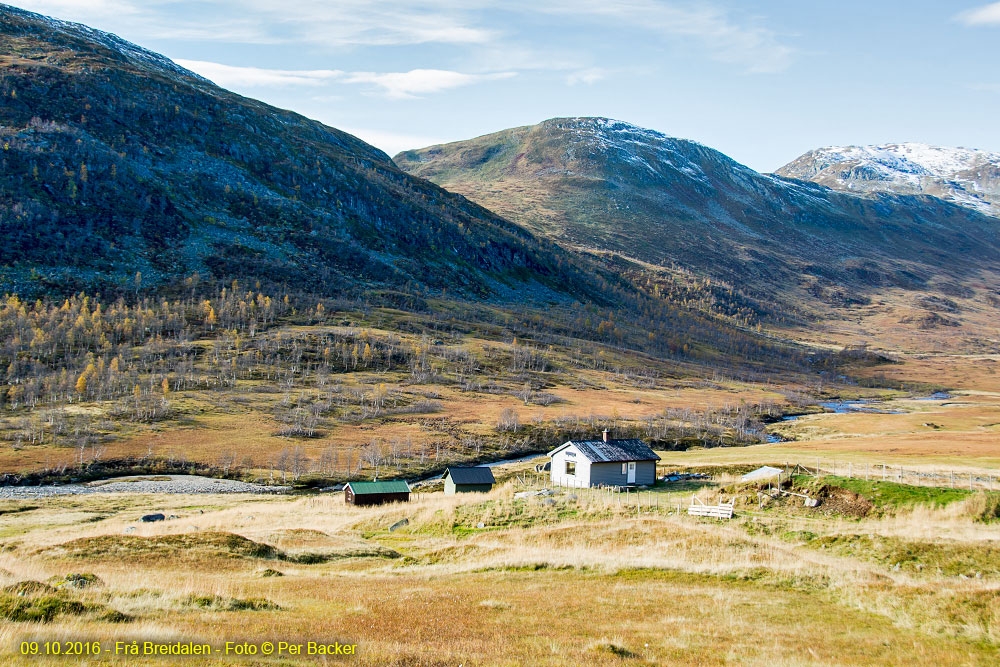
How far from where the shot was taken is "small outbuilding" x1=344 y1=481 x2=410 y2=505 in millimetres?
66000

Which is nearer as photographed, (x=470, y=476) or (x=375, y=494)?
(x=375, y=494)

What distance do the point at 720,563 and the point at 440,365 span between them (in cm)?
14540

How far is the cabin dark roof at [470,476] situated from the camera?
225 ft

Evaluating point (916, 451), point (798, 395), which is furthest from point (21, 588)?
point (798, 395)

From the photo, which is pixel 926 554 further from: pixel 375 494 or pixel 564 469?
pixel 375 494

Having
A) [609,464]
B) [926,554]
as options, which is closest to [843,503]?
[926,554]

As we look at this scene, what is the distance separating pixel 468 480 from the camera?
68.6 metres

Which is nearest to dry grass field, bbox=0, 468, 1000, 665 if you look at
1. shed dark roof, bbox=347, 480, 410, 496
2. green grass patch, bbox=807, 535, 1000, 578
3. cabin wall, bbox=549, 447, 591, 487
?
green grass patch, bbox=807, 535, 1000, 578

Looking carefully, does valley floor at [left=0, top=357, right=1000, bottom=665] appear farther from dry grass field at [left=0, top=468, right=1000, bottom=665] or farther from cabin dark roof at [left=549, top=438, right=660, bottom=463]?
cabin dark roof at [left=549, top=438, right=660, bottom=463]

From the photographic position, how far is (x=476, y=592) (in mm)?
25953

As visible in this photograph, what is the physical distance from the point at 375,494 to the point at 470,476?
9474 mm

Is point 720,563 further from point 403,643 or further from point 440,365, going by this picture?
point 440,365

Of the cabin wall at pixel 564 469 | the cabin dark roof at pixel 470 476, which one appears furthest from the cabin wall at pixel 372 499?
the cabin wall at pixel 564 469

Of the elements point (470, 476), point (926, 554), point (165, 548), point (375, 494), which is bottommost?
point (375, 494)
